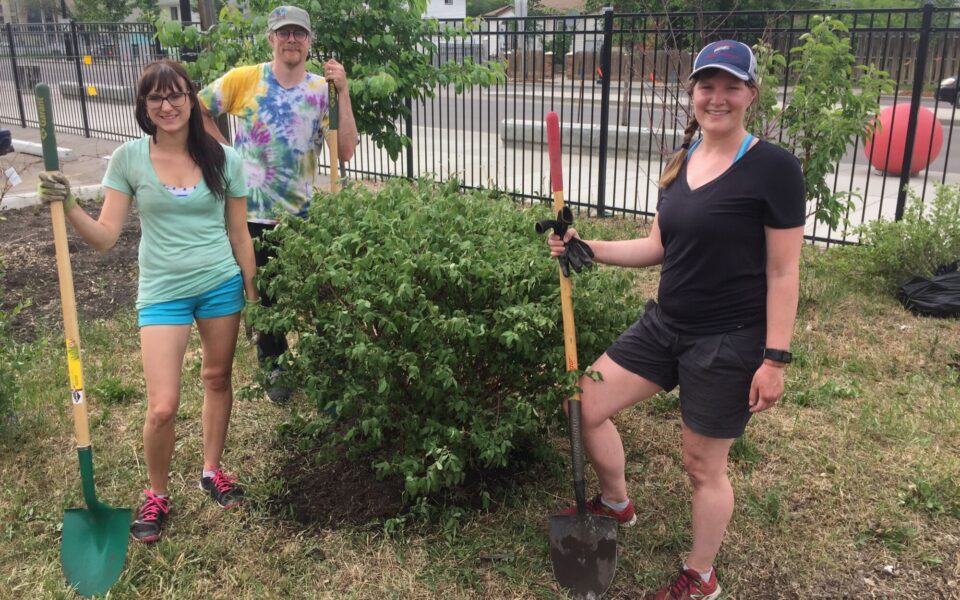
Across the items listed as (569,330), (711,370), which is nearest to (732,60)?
(711,370)

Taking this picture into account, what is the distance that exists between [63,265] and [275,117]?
4.56 ft

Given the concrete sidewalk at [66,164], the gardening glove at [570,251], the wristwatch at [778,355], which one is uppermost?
the gardening glove at [570,251]

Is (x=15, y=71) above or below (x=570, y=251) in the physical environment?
above

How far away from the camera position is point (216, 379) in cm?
347

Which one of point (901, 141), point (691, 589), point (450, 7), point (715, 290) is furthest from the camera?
point (450, 7)

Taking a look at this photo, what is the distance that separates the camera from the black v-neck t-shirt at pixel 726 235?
248cm

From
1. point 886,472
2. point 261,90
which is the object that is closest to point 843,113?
point 886,472

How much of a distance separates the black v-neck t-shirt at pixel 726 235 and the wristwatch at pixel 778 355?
0.48 feet

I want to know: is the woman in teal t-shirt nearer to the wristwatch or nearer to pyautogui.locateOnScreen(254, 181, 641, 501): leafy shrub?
pyautogui.locateOnScreen(254, 181, 641, 501): leafy shrub

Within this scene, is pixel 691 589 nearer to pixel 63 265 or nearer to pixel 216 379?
pixel 216 379

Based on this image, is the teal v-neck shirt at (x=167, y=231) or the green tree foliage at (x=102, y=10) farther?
the green tree foliage at (x=102, y=10)

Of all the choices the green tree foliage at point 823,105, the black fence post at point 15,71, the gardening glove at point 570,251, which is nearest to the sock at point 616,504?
the gardening glove at point 570,251

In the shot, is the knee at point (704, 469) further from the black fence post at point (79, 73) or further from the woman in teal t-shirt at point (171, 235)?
the black fence post at point (79, 73)

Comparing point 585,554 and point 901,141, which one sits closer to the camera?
point 585,554
